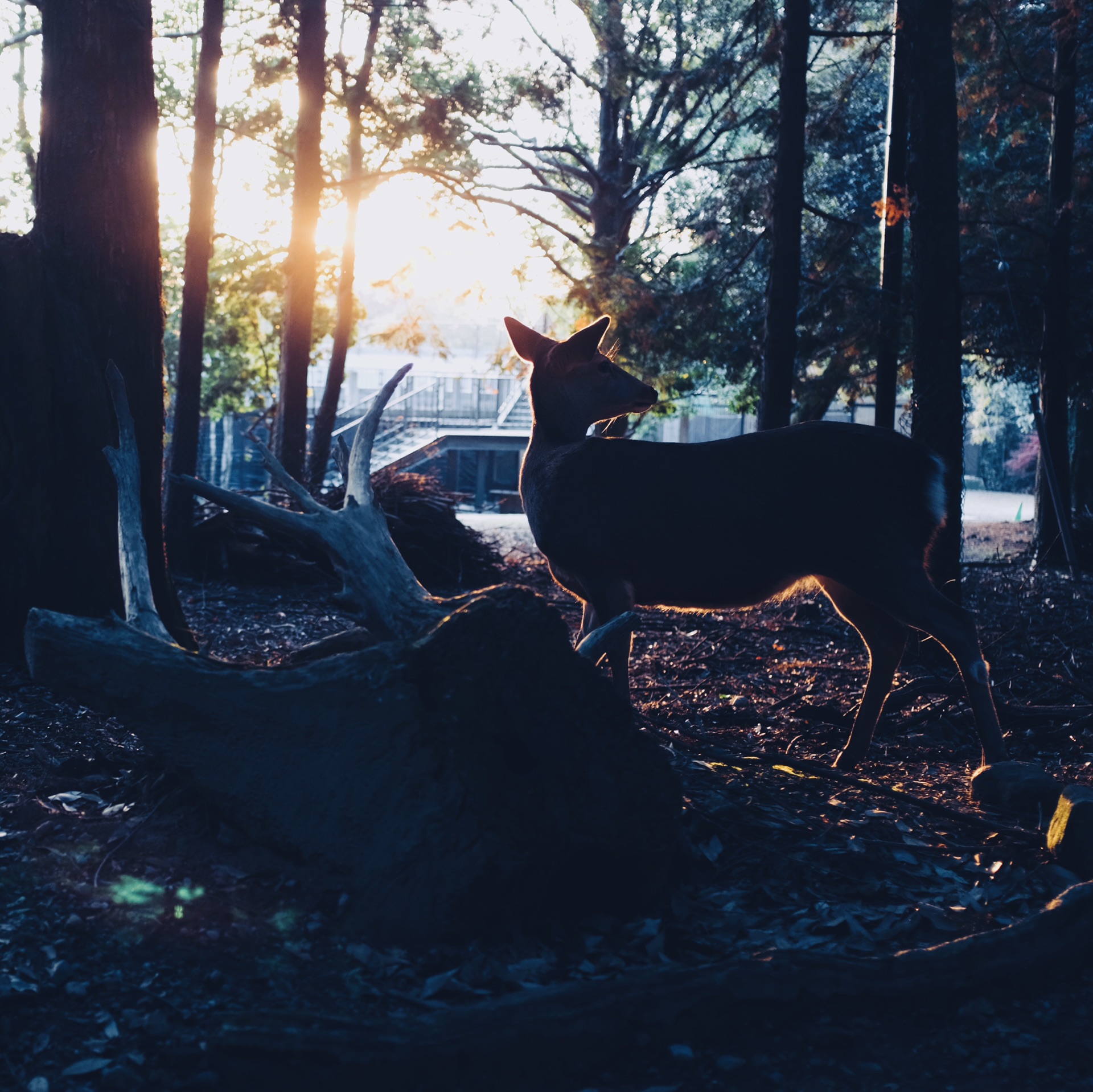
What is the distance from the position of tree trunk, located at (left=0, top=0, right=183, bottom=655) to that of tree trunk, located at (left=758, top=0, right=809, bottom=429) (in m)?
6.70

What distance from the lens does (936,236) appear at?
27.9ft

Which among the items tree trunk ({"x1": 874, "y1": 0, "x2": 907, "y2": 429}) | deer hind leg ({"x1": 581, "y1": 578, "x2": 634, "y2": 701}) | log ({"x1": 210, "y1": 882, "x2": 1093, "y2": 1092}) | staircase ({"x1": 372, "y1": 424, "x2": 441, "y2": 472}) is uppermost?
tree trunk ({"x1": 874, "y1": 0, "x2": 907, "y2": 429})

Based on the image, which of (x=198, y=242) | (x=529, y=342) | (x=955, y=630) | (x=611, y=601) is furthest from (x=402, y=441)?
(x=955, y=630)

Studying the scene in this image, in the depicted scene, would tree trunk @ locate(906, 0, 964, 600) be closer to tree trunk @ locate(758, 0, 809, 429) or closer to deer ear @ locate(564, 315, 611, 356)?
tree trunk @ locate(758, 0, 809, 429)

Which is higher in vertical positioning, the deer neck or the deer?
the deer neck

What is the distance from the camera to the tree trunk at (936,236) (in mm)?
8414

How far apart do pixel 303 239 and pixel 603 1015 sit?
44.2ft

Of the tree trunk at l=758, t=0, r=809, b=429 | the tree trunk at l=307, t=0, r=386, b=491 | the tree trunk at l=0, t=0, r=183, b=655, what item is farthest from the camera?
the tree trunk at l=307, t=0, r=386, b=491

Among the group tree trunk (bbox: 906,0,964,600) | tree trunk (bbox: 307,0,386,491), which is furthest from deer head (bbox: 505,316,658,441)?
tree trunk (bbox: 307,0,386,491)

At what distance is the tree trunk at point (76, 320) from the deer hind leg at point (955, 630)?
13.1 ft

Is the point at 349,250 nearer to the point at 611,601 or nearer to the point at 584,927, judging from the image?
the point at 611,601

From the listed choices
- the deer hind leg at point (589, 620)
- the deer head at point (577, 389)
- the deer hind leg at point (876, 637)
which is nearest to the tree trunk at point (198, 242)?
the deer head at point (577, 389)

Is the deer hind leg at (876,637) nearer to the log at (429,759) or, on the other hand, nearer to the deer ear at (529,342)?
the deer ear at (529,342)

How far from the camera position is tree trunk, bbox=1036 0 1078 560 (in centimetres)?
1509
